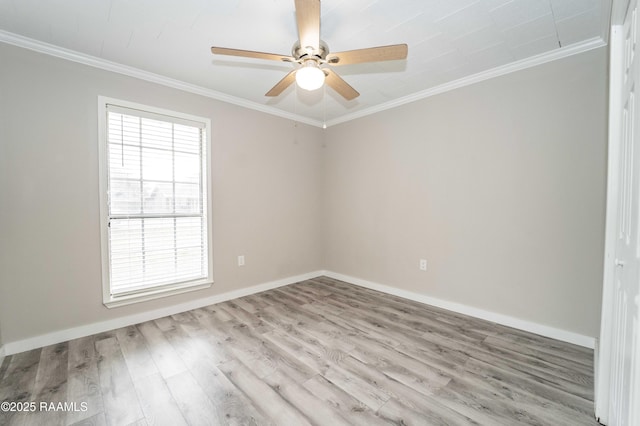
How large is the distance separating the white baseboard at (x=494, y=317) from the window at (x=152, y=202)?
7.41 feet

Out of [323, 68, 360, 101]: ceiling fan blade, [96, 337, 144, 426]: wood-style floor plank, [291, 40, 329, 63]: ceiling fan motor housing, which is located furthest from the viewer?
[323, 68, 360, 101]: ceiling fan blade

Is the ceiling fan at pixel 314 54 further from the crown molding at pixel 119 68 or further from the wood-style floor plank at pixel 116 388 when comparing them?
the wood-style floor plank at pixel 116 388

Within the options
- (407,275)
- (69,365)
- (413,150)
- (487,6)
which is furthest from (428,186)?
(69,365)

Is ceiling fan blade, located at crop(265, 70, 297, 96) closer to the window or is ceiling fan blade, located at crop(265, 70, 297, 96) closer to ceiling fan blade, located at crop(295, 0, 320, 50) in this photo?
ceiling fan blade, located at crop(295, 0, 320, 50)

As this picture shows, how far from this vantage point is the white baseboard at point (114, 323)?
7.21 feet

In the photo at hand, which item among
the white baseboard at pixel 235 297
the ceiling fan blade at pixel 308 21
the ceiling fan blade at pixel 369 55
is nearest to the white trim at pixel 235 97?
the ceiling fan blade at pixel 369 55

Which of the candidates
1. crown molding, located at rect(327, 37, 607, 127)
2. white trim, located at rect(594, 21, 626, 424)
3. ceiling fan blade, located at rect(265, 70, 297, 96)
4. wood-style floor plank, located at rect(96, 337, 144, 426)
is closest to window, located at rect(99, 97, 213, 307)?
wood-style floor plank, located at rect(96, 337, 144, 426)

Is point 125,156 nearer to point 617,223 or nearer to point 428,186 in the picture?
point 428,186

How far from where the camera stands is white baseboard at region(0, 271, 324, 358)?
7.21 feet

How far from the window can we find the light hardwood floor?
48cm

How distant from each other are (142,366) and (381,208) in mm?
2959

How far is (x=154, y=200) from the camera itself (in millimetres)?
2854

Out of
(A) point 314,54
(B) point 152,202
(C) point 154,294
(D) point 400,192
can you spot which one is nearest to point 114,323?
(C) point 154,294

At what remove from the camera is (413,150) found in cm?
334
